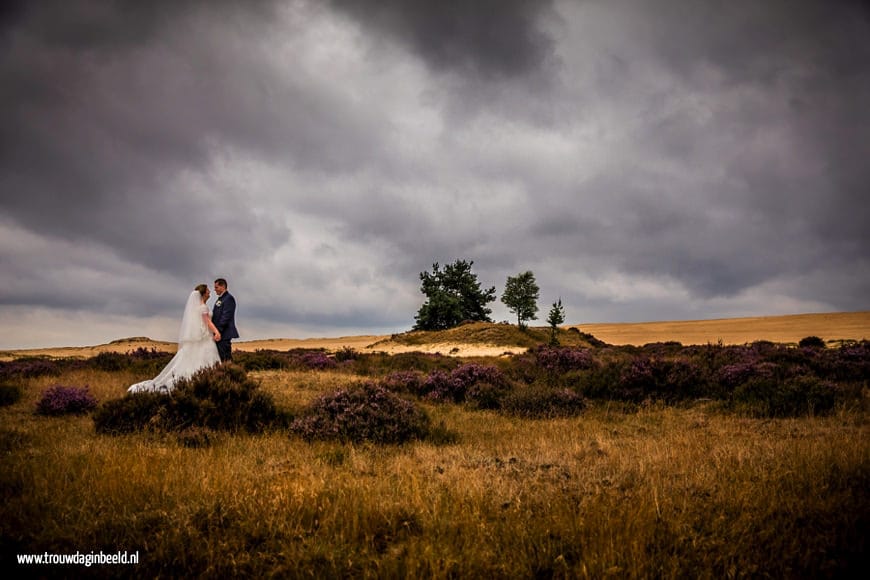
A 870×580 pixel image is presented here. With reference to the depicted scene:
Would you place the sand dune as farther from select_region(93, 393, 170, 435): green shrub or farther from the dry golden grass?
select_region(93, 393, 170, 435): green shrub

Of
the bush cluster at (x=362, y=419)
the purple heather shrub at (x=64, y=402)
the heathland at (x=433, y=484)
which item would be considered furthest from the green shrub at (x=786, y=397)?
the purple heather shrub at (x=64, y=402)

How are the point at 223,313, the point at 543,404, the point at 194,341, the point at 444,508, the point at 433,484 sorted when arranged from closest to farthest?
1. the point at 444,508
2. the point at 433,484
3. the point at 543,404
4. the point at 194,341
5. the point at 223,313

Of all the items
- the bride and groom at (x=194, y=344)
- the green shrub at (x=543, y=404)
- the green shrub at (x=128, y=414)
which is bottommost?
the green shrub at (x=543, y=404)

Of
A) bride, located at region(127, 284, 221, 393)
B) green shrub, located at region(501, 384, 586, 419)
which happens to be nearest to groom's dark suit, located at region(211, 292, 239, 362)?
bride, located at region(127, 284, 221, 393)

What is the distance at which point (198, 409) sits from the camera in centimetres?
787

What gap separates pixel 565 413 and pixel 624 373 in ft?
10.8

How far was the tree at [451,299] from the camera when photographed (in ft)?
171

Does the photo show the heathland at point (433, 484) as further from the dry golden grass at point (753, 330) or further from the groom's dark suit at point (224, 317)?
the dry golden grass at point (753, 330)

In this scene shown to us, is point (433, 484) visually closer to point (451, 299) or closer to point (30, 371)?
point (30, 371)

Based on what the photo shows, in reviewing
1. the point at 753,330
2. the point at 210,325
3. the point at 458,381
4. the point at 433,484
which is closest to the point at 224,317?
the point at 210,325

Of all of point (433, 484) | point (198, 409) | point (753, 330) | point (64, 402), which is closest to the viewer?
point (433, 484)

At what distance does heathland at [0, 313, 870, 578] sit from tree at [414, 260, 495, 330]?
137 feet

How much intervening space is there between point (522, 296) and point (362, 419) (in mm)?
49728

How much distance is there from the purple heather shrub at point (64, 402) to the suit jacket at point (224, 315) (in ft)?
10.4
